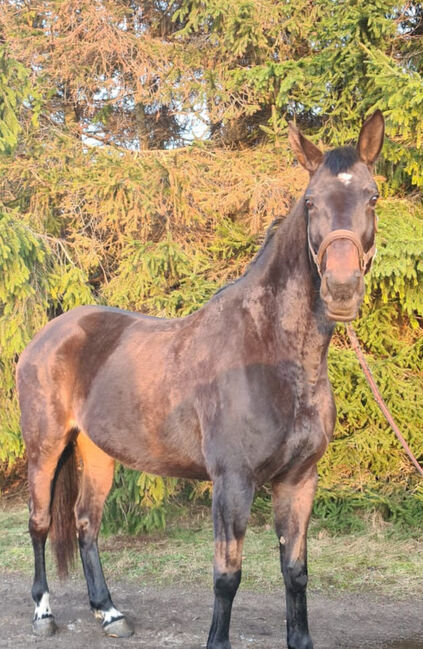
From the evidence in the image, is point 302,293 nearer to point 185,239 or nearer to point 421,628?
point 421,628

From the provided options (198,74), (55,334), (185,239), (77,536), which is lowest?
(77,536)

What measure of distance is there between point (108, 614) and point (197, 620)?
1.88ft

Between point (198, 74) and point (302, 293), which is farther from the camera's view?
point (198, 74)

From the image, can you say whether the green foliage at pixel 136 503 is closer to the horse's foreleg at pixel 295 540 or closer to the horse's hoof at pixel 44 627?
the horse's hoof at pixel 44 627

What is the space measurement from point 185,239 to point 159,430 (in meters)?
3.34

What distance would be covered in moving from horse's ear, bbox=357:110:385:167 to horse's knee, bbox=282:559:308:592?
2045mm

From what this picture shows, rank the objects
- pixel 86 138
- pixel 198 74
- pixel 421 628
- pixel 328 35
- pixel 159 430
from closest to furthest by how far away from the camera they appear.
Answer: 1. pixel 159 430
2. pixel 421 628
3. pixel 328 35
4. pixel 198 74
5. pixel 86 138

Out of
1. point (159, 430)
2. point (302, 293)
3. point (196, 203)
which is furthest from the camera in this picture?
point (196, 203)

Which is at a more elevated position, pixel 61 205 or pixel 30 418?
pixel 61 205

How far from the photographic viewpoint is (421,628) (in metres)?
3.76

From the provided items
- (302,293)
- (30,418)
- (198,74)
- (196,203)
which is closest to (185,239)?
(196,203)

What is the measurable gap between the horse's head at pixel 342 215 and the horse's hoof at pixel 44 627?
2.74m

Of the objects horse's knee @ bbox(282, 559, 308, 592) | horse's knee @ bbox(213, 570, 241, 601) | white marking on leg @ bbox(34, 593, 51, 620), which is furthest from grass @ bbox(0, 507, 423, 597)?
horse's knee @ bbox(213, 570, 241, 601)

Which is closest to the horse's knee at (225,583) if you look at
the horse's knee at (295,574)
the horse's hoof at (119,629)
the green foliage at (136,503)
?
the horse's knee at (295,574)
